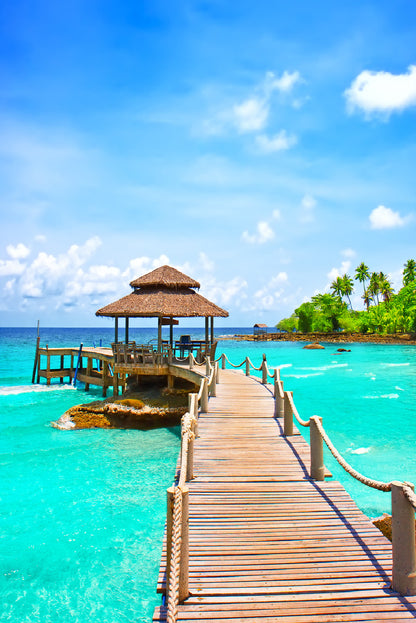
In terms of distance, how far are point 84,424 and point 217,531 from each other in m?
13.2

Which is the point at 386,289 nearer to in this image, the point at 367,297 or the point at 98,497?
the point at 367,297

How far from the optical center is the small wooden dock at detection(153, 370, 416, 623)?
3447 millimetres

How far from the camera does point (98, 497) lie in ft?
33.2

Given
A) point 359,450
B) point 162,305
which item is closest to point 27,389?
point 162,305

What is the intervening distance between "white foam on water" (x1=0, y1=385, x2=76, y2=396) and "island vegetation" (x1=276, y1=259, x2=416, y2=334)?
53147 millimetres

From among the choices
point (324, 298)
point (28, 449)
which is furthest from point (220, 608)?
point (324, 298)

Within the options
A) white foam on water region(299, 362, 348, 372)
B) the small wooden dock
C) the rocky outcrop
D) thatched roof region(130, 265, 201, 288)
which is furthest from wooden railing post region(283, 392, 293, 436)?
white foam on water region(299, 362, 348, 372)

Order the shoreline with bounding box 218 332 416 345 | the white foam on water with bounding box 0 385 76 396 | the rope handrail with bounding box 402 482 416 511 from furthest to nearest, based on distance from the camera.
Result: 1. the shoreline with bounding box 218 332 416 345
2. the white foam on water with bounding box 0 385 76 396
3. the rope handrail with bounding box 402 482 416 511

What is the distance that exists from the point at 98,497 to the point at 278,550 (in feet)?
23.4

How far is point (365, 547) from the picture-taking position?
4.34 meters

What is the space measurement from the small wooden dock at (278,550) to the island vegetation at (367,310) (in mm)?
62686

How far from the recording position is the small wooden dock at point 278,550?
3447 millimetres

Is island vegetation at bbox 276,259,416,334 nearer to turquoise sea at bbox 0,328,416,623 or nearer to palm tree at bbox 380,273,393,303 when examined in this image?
palm tree at bbox 380,273,393,303

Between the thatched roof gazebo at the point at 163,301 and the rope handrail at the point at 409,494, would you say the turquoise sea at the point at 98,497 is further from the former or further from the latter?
the thatched roof gazebo at the point at 163,301
